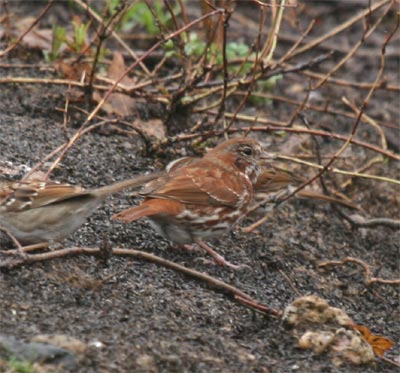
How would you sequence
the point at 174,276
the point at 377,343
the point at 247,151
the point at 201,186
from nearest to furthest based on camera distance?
the point at 377,343
the point at 174,276
the point at 201,186
the point at 247,151

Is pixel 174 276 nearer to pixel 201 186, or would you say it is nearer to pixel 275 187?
pixel 201 186

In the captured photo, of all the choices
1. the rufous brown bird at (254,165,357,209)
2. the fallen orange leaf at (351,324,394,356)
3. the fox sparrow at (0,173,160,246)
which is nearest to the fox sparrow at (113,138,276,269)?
the fox sparrow at (0,173,160,246)

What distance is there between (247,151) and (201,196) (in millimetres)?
706

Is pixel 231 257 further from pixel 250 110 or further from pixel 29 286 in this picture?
pixel 250 110

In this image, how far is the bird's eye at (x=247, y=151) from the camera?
671 cm

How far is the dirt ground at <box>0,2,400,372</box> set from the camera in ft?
15.3

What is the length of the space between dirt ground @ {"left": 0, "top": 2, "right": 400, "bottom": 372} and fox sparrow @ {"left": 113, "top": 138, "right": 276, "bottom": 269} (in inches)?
7.3

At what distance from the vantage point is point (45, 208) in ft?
17.5

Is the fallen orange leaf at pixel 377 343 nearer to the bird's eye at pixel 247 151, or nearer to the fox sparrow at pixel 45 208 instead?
Answer: the fox sparrow at pixel 45 208

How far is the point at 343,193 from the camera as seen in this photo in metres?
8.20

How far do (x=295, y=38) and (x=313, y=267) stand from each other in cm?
463

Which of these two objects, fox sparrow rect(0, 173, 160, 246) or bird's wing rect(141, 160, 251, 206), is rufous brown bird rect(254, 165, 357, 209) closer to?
bird's wing rect(141, 160, 251, 206)

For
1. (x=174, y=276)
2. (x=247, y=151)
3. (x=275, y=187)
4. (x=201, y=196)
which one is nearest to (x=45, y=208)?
(x=174, y=276)

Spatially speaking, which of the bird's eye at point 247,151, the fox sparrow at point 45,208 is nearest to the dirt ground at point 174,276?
the fox sparrow at point 45,208
